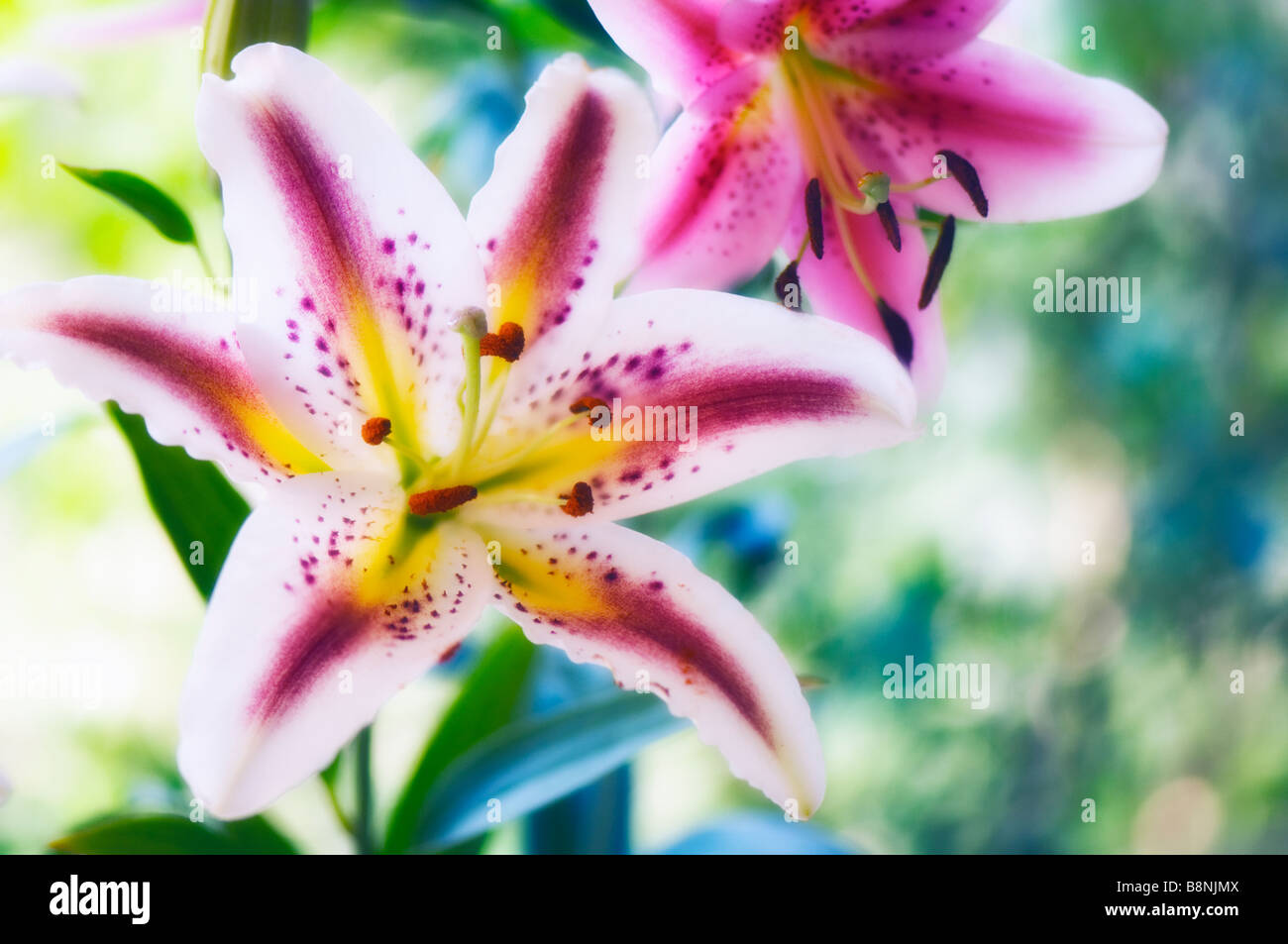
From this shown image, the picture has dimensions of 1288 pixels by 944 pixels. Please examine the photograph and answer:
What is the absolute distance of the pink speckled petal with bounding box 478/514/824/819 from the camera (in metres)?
0.31

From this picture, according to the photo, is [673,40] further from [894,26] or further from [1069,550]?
[1069,550]

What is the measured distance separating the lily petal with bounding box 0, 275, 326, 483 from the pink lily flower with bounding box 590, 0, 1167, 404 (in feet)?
0.40

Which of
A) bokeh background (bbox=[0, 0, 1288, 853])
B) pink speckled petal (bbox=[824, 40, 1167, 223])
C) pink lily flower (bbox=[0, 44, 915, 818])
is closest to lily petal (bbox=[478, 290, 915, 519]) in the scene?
pink lily flower (bbox=[0, 44, 915, 818])

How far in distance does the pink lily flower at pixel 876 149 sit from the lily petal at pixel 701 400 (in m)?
0.03

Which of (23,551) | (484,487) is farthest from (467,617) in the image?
(23,551)

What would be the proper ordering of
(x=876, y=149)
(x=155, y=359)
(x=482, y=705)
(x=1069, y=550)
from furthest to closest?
(x=1069, y=550) → (x=482, y=705) → (x=876, y=149) → (x=155, y=359)

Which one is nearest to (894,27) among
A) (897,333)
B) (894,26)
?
(894,26)

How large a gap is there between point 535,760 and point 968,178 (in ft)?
0.88

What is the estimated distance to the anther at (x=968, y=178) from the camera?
1.14 ft

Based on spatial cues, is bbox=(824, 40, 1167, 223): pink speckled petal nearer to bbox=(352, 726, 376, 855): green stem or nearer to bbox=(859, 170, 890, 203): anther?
bbox=(859, 170, 890, 203): anther

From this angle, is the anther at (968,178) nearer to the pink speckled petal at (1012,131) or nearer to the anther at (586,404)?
the pink speckled petal at (1012,131)

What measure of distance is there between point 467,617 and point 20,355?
13 cm

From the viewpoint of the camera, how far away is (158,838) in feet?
1.29

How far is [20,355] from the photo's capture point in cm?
26
